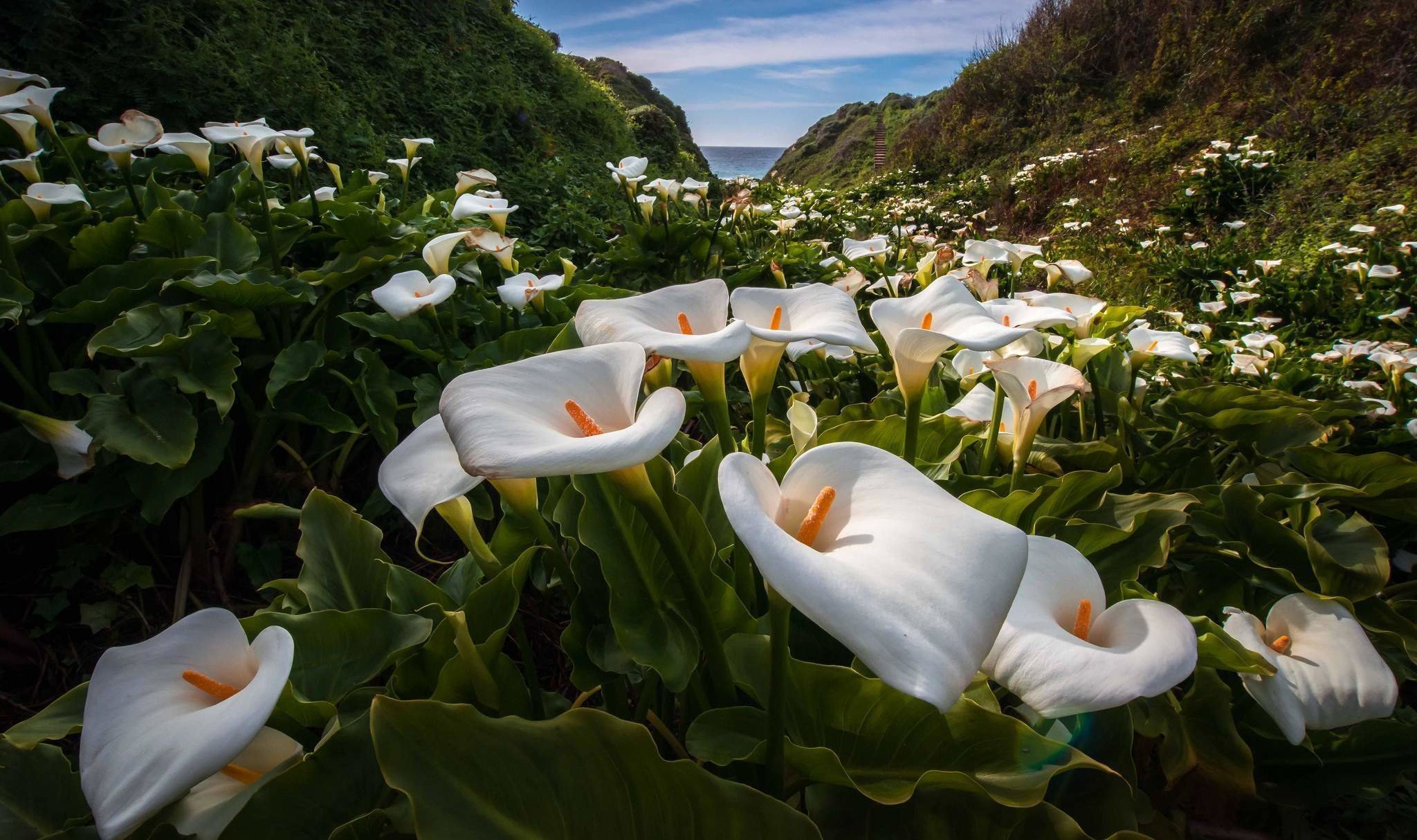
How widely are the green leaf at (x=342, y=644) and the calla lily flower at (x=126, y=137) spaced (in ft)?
5.50

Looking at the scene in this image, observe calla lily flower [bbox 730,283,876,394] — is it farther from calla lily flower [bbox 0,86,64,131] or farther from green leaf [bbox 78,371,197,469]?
calla lily flower [bbox 0,86,64,131]

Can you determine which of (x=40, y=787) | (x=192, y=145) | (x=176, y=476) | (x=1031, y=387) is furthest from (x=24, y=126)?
(x=1031, y=387)

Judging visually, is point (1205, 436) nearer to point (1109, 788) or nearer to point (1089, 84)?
point (1109, 788)

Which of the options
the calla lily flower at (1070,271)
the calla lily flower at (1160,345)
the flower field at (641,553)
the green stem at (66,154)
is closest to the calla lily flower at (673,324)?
the flower field at (641,553)

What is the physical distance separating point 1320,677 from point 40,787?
164cm

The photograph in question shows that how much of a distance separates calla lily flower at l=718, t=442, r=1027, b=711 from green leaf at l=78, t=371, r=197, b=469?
1441 mm

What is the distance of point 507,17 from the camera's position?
810 cm

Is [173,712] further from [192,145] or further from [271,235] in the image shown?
[192,145]

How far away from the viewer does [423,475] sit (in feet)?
2.42

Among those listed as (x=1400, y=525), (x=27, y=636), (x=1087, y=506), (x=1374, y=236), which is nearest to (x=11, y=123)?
(x=27, y=636)

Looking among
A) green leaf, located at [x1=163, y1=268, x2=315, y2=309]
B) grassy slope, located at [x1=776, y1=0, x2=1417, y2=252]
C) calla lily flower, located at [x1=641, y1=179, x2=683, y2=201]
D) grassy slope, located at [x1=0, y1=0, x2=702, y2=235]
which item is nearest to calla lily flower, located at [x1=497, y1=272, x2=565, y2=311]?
green leaf, located at [x1=163, y1=268, x2=315, y2=309]

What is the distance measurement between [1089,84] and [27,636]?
13510mm

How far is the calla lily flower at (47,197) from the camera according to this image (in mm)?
1623

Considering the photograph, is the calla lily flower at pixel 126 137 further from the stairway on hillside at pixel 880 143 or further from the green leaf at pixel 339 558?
the stairway on hillside at pixel 880 143
